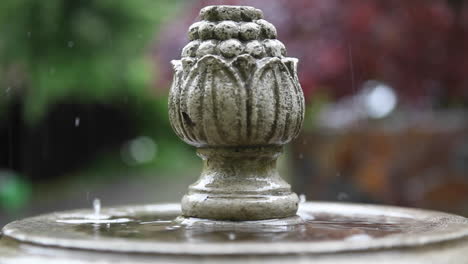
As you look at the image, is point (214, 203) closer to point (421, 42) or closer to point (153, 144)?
point (421, 42)

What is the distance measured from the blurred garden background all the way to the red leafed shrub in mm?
Result: 13

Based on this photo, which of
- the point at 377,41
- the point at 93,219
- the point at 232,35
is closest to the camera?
the point at 232,35

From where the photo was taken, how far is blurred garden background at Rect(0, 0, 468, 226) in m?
8.45

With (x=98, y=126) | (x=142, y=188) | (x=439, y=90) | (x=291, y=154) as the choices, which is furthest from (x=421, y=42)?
(x=98, y=126)

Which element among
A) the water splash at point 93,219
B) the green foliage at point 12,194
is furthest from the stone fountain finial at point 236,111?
the green foliage at point 12,194

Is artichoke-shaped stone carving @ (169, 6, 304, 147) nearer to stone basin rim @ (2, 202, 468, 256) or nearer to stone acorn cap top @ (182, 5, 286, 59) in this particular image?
stone acorn cap top @ (182, 5, 286, 59)

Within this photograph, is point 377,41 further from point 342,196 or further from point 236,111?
point 236,111

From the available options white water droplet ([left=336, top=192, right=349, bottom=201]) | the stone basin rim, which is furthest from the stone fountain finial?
white water droplet ([left=336, top=192, right=349, bottom=201])

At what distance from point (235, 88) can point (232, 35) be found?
27 cm

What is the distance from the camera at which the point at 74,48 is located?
1416 centimetres

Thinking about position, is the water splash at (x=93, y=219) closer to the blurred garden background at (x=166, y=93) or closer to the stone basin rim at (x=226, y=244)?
the stone basin rim at (x=226, y=244)

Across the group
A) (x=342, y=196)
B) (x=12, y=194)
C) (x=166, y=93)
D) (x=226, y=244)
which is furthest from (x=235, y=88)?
(x=12, y=194)

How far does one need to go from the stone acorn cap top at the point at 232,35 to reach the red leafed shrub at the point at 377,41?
474cm

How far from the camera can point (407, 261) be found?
2.31 metres
